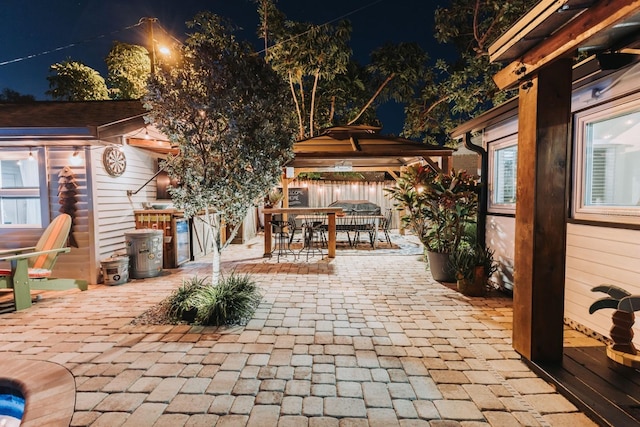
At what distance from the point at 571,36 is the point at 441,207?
11.8 ft

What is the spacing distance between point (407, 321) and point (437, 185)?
105 inches

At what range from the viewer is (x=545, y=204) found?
267 centimetres

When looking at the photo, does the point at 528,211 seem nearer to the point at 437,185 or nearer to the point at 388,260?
the point at 437,185

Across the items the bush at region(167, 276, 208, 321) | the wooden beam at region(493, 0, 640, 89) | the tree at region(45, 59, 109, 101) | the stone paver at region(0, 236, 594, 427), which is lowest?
the stone paver at region(0, 236, 594, 427)

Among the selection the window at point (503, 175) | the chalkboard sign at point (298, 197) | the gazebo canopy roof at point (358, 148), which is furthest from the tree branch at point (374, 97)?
the window at point (503, 175)

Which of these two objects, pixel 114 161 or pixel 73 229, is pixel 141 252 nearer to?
pixel 73 229

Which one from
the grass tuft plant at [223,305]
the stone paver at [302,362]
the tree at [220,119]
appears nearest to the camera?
the stone paver at [302,362]

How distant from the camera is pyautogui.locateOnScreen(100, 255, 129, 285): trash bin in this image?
5598mm

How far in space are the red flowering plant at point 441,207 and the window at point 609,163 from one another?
6.52 feet

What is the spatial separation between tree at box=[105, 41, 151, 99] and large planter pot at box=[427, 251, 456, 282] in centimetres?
1142

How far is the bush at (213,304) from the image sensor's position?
3.85 metres

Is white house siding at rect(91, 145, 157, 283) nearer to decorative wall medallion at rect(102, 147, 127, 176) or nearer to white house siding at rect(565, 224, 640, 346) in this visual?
decorative wall medallion at rect(102, 147, 127, 176)

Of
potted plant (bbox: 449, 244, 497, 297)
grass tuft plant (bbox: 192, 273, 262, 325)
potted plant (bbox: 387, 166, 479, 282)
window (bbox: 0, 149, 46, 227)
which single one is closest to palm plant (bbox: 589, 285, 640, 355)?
potted plant (bbox: 449, 244, 497, 297)

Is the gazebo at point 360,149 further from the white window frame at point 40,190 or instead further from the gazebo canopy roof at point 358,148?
the white window frame at point 40,190
